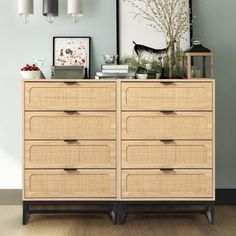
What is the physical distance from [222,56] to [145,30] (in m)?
0.62

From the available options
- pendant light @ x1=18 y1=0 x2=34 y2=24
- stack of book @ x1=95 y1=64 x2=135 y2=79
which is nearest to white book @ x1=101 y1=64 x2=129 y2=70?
stack of book @ x1=95 y1=64 x2=135 y2=79

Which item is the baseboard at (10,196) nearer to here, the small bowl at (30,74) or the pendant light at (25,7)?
the small bowl at (30,74)

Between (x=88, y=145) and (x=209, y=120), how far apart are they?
32.3 inches

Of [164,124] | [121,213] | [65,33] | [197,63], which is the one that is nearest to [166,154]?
[164,124]

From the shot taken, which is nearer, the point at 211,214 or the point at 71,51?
the point at 211,214

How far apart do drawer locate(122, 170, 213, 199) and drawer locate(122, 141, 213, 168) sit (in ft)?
0.15

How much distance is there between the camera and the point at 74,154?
145 inches

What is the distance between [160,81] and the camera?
366cm

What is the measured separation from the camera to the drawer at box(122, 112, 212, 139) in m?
3.67

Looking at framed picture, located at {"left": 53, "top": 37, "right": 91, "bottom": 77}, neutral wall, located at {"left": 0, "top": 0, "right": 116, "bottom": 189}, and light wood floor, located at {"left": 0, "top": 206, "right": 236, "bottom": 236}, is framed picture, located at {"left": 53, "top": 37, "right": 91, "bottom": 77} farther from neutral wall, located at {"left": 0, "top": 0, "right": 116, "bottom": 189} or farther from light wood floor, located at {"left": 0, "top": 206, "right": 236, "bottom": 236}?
light wood floor, located at {"left": 0, "top": 206, "right": 236, "bottom": 236}

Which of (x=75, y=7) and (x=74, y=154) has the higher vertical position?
(x=75, y=7)

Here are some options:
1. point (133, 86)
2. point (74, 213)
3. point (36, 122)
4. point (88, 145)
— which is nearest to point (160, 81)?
point (133, 86)

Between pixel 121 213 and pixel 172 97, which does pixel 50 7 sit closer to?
pixel 172 97

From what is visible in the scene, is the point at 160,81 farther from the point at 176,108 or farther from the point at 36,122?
the point at 36,122
